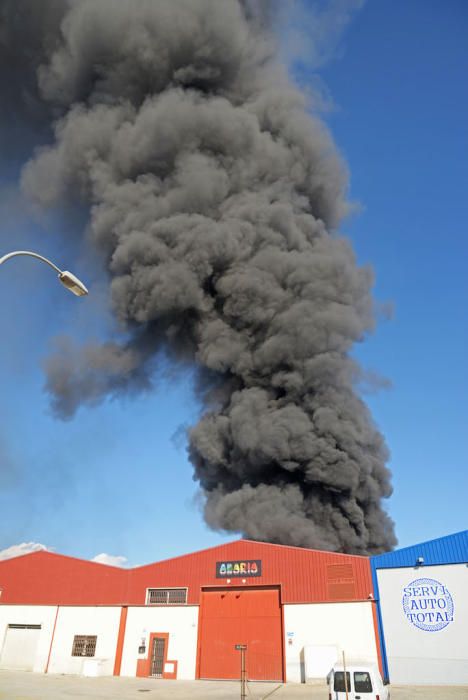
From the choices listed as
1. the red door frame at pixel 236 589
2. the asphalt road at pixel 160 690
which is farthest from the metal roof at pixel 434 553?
the red door frame at pixel 236 589

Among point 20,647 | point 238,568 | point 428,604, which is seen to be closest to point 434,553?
point 428,604

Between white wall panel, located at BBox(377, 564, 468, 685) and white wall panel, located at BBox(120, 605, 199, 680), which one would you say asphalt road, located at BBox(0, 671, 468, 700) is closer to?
white wall panel, located at BBox(377, 564, 468, 685)

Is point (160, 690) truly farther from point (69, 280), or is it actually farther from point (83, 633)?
point (69, 280)

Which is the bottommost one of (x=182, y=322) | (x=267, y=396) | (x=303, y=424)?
(x=303, y=424)

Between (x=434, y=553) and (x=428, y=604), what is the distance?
1.80 meters

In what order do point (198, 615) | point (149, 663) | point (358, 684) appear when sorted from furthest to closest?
point (198, 615) → point (149, 663) → point (358, 684)

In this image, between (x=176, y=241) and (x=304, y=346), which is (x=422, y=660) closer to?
(x=304, y=346)

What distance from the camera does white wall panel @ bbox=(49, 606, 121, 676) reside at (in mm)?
21967

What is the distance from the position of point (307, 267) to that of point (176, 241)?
8079 millimetres

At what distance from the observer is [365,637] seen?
18.2m

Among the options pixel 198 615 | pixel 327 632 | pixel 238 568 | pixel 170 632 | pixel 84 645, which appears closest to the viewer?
pixel 327 632

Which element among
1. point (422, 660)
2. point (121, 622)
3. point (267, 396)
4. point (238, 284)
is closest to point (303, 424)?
point (267, 396)

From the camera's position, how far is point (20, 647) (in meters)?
23.8

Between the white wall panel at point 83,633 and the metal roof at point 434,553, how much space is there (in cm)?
1273
